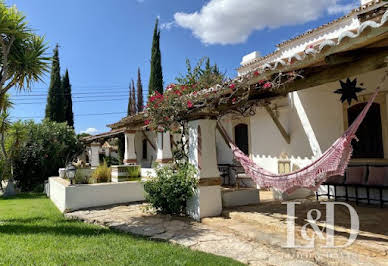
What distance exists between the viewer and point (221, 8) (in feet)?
41.4

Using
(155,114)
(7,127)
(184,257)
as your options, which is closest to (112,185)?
(155,114)

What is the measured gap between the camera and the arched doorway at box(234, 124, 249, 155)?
→ 969cm

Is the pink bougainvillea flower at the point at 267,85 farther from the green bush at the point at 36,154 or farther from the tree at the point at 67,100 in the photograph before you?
the tree at the point at 67,100

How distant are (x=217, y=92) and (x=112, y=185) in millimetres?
4162

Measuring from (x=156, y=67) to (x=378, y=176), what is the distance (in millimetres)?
17482

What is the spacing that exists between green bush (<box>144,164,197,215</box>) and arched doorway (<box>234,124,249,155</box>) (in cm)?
425

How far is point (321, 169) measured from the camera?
3684 mm

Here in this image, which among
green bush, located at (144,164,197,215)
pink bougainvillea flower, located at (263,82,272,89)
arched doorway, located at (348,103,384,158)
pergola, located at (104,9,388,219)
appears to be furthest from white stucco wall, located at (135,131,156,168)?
pink bougainvillea flower, located at (263,82,272,89)

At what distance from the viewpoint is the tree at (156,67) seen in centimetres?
2032

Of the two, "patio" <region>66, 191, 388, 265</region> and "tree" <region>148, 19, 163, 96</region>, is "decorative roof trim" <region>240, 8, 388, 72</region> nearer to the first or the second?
"patio" <region>66, 191, 388, 265</region>

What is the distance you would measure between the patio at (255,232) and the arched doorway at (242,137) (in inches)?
140

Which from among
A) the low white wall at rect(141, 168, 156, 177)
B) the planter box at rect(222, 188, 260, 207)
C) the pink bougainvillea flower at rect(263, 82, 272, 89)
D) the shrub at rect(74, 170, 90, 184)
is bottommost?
the planter box at rect(222, 188, 260, 207)

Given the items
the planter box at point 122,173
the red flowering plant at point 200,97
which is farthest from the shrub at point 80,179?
the red flowering plant at point 200,97

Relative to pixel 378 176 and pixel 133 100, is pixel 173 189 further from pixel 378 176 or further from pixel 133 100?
pixel 133 100
